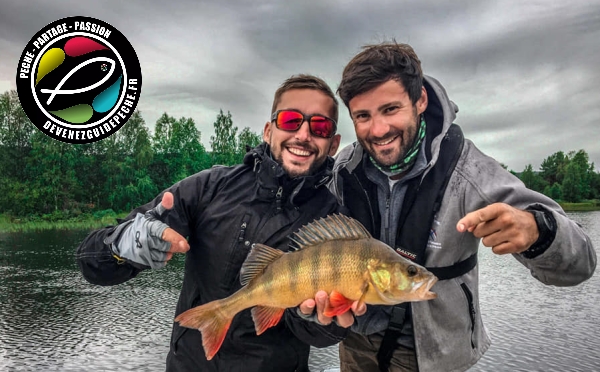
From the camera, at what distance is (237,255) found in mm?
3383

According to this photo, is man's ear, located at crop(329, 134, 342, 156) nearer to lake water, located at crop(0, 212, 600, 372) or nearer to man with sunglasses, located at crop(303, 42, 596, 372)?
man with sunglasses, located at crop(303, 42, 596, 372)

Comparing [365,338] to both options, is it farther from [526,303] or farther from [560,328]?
[526,303]

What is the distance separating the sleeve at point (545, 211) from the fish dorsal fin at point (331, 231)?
763 mm

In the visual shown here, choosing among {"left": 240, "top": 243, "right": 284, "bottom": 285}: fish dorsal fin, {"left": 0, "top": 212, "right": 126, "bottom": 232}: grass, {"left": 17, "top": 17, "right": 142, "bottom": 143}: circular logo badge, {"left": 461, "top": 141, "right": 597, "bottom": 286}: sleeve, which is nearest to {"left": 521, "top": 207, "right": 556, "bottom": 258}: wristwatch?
{"left": 461, "top": 141, "right": 597, "bottom": 286}: sleeve

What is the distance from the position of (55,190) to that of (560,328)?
165 feet

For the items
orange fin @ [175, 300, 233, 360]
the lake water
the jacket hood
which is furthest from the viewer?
the lake water

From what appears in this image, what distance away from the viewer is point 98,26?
9180mm

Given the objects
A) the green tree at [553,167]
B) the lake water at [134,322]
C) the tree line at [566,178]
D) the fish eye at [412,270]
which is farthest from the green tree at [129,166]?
the green tree at [553,167]

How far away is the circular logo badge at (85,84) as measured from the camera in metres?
9.24

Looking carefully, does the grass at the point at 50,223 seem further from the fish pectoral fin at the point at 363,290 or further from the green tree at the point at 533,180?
the green tree at the point at 533,180

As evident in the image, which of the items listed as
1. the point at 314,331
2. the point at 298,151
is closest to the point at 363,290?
the point at 314,331

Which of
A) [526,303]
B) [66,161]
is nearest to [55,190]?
[66,161]

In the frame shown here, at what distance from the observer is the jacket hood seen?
3508 millimetres

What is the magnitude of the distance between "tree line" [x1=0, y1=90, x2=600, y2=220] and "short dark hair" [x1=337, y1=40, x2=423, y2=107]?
5336cm
